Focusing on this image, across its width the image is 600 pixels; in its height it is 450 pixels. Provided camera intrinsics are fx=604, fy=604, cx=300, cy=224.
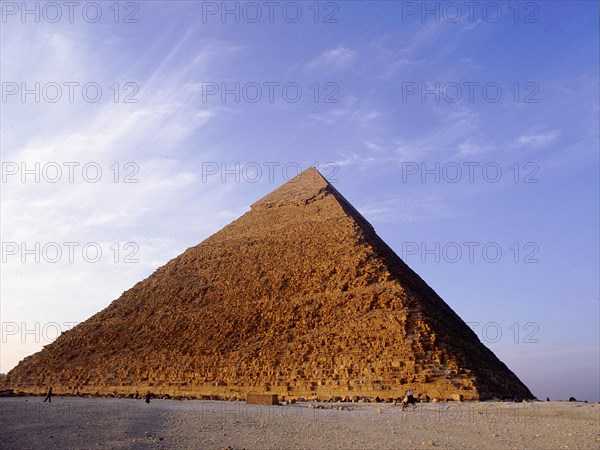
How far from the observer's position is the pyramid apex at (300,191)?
38.2 metres

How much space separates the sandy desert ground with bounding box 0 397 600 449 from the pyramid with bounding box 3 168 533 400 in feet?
19.0

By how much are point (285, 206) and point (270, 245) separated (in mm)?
5721

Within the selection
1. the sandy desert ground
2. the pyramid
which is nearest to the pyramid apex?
the pyramid

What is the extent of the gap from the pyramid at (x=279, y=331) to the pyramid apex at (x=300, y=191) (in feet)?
1.08

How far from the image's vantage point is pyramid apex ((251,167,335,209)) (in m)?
38.2

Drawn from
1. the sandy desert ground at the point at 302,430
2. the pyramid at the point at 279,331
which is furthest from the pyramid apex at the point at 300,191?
the sandy desert ground at the point at 302,430

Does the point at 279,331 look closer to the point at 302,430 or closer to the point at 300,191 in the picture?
the point at 302,430

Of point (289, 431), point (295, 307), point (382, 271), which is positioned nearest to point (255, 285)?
point (295, 307)

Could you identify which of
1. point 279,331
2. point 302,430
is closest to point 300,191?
point 279,331

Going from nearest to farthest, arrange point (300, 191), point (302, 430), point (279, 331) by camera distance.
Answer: point (302, 430)
point (279, 331)
point (300, 191)

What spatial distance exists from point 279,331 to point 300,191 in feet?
54.4

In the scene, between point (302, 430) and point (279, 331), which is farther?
point (279, 331)

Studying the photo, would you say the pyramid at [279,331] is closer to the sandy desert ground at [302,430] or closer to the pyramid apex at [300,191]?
the pyramid apex at [300,191]

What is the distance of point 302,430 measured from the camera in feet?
34.9
